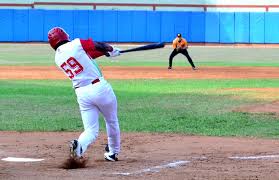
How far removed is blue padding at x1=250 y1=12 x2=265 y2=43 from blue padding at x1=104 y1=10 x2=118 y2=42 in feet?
34.2

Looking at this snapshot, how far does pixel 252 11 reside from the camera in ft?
192

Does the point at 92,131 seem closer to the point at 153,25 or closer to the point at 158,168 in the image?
the point at 158,168

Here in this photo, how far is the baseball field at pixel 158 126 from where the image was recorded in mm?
9430

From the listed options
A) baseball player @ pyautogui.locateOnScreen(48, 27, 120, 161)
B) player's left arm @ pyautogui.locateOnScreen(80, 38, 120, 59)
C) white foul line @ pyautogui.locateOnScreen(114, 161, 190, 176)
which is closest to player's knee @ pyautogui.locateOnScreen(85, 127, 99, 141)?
baseball player @ pyautogui.locateOnScreen(48, 27, 120, 161)

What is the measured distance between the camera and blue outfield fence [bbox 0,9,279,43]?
55.6 m

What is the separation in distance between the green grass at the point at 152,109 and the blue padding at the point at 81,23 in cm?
3016

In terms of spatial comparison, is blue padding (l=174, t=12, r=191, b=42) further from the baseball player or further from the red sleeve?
the red sleeve

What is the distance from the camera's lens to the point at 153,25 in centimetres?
5644

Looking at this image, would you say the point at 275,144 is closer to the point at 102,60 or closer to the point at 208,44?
the point at 102,60

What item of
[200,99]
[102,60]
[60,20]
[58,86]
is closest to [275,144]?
[200,99]

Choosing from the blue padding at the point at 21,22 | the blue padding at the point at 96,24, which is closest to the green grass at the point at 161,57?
the blue padding at the point at 21,22

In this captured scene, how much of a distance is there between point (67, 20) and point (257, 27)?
47.7 feet

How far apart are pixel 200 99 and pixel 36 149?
9.18m

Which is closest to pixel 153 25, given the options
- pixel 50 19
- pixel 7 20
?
pixel 50 19
